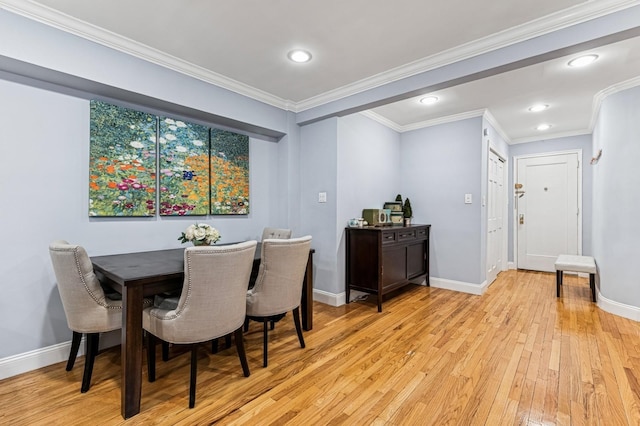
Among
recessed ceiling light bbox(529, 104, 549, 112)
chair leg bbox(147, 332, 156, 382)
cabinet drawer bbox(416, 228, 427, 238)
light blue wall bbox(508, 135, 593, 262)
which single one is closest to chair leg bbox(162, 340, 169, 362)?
chair leg bbox(147, 332, 156, 382)

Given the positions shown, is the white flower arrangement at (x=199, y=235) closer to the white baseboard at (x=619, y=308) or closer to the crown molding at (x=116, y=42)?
the crown molding at (x=116, y=42)

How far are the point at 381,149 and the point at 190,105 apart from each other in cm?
257

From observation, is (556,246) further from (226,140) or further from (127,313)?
(127,313)

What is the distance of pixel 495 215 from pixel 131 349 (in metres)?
4.90

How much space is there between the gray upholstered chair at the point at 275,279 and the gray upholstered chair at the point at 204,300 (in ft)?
0.89

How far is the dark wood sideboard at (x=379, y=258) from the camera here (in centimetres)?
336

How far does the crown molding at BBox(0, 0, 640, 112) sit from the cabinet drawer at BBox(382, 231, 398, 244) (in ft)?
5.07

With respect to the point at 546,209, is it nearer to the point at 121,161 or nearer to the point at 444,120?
the point at 444,120

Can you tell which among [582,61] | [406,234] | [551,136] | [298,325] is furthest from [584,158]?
[298,325]

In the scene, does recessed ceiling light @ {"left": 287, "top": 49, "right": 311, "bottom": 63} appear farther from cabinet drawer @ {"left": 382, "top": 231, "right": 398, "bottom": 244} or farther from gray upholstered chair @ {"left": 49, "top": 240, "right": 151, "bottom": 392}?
gray upholstered chair @ {"left": 49, "top": 240, "right": 151, "bottom": 392}

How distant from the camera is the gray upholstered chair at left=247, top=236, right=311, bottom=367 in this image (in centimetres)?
211

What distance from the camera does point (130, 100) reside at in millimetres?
2498

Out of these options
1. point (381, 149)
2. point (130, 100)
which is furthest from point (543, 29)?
point (130, 100)

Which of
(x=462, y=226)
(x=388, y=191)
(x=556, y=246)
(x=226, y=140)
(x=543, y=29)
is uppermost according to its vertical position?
(x=543, y=29)
